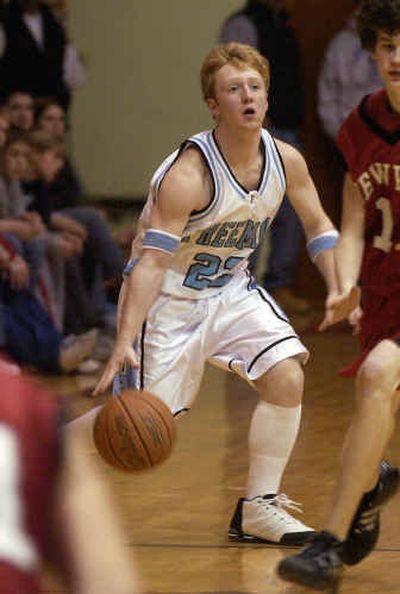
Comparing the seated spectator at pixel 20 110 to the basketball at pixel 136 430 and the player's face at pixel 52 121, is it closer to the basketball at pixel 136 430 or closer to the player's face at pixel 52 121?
the player's face at pixel 52 121

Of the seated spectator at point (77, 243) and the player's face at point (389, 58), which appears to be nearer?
the player's face at point (389, 58)

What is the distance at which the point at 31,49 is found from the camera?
9844 millimetres

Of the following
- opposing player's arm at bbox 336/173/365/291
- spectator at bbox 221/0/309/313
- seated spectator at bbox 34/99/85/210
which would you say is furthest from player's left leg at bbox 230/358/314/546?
spectator at bbox 221/0/309/313

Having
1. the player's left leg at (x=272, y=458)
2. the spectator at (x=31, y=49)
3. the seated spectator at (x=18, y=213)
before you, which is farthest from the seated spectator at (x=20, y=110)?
the player's left leg at (x=272, y=458)

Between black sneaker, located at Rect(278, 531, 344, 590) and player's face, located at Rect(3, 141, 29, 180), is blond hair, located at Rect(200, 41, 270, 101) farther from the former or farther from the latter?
player's face, located at Rect(3, 141, 29, 180)

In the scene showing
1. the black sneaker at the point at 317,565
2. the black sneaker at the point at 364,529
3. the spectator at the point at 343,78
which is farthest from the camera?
the spectator at the point at 343,78

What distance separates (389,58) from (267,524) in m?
1.53

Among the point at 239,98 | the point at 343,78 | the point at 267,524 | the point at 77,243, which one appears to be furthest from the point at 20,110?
the point at 267,524

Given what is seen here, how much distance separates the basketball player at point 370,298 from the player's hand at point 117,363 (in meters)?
0.63

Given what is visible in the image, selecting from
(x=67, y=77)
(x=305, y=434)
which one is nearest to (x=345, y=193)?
(x=305, y=434)

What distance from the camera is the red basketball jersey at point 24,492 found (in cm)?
171

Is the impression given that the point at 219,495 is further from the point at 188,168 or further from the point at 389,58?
the point at 389,58

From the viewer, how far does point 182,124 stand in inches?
498

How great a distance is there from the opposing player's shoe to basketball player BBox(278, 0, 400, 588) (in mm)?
431
